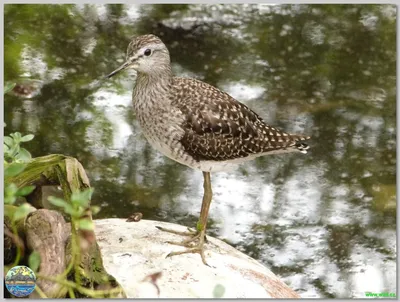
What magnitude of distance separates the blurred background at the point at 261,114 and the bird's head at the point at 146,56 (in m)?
1.59

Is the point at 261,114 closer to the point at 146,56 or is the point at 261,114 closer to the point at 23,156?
the point at 146,56

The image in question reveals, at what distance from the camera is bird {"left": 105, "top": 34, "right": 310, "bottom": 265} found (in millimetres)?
5164

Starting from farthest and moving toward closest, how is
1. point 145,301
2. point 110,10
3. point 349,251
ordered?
point 110,10, point 349,251, point 145,301

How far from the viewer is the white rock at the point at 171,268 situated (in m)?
4.73

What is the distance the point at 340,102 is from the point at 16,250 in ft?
11.8

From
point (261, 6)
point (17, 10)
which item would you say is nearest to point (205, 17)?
point (261, 6)

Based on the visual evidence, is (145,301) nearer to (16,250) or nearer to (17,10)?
(16,250)

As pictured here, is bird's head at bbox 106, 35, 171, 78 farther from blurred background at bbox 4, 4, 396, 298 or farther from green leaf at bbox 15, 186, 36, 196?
blurred background at bbox 4, 4, 396, 298

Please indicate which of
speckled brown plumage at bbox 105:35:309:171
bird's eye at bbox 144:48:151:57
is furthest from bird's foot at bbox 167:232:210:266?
bird's eye at bbox 144:48:151:57

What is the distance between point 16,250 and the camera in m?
4.75

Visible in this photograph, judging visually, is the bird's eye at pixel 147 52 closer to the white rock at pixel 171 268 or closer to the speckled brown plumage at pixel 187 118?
the speckled brown plumage at pixel 187 118

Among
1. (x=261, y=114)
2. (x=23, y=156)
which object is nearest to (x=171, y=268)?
(x=23, y=156)

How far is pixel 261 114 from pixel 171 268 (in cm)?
269

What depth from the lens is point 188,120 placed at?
17.0 feet
